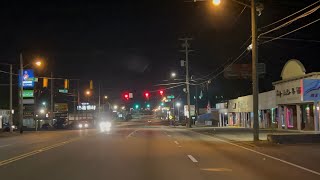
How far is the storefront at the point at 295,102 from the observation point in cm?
4141

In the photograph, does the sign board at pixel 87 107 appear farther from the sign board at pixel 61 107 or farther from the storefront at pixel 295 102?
the storefront at pixel 295 102

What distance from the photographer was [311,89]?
3981cm

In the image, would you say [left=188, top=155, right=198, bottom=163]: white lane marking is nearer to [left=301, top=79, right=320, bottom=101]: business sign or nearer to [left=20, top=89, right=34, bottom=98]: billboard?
[left=301, top=79, right=320, bottom=101]: business sign

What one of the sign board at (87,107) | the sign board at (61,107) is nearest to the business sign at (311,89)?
the sign board at (61,107)

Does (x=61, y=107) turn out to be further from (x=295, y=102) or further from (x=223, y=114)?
(x=295, y=102)

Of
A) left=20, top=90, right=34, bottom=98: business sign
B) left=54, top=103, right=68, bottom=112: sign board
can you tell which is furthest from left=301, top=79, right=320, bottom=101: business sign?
left=54, top=103, right=68, bottom=112: sign board

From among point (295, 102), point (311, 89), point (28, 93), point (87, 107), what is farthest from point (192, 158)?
point (87, 107)

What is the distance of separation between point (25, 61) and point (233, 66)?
169 feet

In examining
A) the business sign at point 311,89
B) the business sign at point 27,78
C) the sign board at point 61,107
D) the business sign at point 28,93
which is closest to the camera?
the business sign at point 311,89

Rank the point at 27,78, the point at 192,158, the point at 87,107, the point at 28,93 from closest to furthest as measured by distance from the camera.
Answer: the point at 192,158, the point at 27,78, the point at 28,93, the point at 87,107

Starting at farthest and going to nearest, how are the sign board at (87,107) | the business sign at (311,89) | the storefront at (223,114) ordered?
the sign board at (87,107) < the storefront at (223,114) < the business sign at (311,89)

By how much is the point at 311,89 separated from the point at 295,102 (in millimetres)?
5725

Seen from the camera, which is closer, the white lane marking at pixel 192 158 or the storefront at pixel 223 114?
the white lane marking at pixel 192 158

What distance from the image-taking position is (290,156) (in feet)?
71.1
